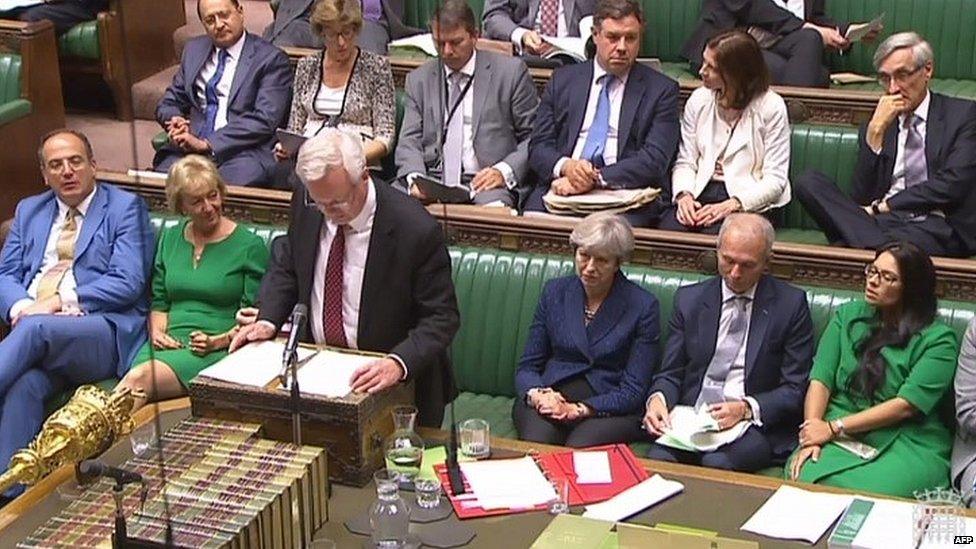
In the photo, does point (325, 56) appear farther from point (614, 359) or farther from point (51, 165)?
point (614, 359)

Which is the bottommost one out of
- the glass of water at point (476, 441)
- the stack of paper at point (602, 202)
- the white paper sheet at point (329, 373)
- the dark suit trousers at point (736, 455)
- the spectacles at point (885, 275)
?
the dark suit trousers at point (736, 455)

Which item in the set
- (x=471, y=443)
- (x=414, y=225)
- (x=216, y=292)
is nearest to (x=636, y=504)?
(x=471, y=443)

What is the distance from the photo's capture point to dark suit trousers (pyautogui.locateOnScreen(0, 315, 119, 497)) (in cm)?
378

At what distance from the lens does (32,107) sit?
5277 mm

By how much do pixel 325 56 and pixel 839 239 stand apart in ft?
5.71

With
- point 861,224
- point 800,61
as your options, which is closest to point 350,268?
point 861,224

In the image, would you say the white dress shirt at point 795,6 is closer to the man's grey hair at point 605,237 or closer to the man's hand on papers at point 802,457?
the man's grey hair at point 605,237

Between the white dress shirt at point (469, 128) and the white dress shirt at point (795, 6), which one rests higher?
the white dress shirt at point (795, 6)

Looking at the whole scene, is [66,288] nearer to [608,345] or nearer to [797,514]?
[608,345]

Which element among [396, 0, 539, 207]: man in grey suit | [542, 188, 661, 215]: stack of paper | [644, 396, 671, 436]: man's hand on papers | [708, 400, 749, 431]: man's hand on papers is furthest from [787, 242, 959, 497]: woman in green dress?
[396, 0, 539, 207]: man in grey suit

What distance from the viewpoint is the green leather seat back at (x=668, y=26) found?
17.9 feet

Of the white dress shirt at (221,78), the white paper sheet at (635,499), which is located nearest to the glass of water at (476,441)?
the white paper sheet at (635,499)

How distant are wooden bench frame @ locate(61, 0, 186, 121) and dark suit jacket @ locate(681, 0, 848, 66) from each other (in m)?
2.23

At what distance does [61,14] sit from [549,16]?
6.63ft
